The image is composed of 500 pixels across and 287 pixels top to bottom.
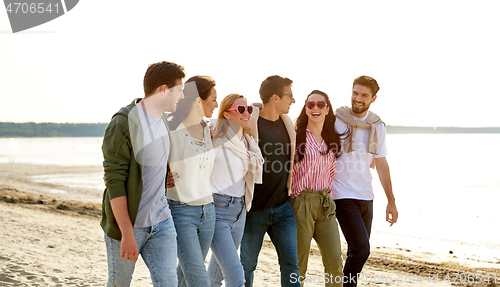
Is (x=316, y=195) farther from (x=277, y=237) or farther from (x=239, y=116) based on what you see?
(x=239, y=116)

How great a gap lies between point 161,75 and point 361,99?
101 inches

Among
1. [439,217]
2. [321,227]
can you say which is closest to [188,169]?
[321,227]

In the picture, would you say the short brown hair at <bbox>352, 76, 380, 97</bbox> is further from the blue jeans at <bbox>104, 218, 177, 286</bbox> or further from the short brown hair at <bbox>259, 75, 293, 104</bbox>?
the blue jeans at <bbox>104, 218, 177, 286</bbox>

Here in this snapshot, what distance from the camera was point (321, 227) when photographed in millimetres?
4426

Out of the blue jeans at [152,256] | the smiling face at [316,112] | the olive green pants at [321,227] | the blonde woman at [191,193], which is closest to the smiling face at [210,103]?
the blonde woman at [191,193]

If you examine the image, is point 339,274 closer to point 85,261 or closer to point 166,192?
point 166,192

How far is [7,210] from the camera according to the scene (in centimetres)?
1143

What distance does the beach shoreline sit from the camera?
6.06m

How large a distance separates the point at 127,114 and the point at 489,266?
293 inches

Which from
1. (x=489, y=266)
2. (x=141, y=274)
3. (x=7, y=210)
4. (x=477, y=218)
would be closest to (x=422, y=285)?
(x=489, y=266)

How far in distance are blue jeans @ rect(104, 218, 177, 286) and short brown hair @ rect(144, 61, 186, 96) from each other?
96cm

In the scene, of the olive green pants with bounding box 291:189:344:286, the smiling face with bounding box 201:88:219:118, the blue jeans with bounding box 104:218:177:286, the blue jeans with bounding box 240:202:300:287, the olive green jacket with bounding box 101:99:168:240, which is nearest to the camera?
the olive green jacket with bounding box 101:99:168:240

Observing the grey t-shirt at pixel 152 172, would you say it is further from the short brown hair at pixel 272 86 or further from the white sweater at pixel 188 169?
the short brown hair at pixel 272 86

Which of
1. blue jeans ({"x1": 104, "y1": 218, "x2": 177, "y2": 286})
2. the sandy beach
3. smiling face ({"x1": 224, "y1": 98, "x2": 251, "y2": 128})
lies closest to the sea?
the sandy beach
